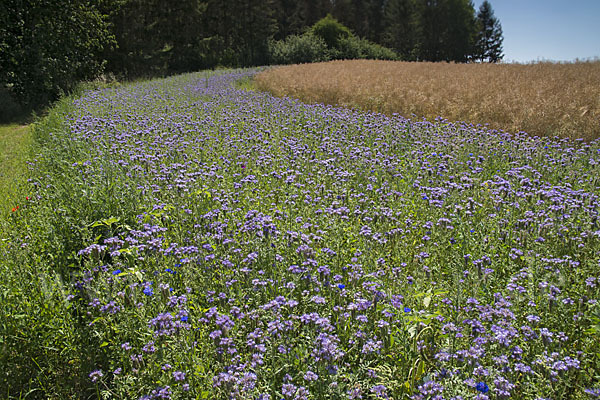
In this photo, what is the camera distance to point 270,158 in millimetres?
5875

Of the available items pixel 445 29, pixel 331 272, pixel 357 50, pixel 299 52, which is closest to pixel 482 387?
pixel 331 272

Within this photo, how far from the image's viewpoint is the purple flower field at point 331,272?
2529 millimetres

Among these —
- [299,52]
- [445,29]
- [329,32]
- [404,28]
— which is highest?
[404,28]

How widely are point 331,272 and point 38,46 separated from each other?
18946 mm

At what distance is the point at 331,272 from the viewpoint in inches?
141

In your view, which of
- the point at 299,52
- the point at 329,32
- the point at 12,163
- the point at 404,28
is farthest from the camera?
the point at 404,28

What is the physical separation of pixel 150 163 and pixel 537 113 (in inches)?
327

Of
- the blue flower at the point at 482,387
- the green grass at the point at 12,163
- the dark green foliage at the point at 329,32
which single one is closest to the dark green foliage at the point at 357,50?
the dark green foliage at the point at 329,32

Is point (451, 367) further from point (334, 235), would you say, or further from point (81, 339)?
point (81, 339)

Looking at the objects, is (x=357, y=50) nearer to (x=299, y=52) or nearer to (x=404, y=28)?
(x=299, y=52)

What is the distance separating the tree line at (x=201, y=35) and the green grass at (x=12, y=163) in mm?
5066

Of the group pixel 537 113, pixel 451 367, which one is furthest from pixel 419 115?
pixel 451 367

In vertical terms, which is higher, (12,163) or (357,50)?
(357,50)

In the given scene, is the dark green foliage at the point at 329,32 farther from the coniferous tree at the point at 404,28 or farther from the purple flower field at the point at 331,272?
the purple flower field at the point at 331,272
